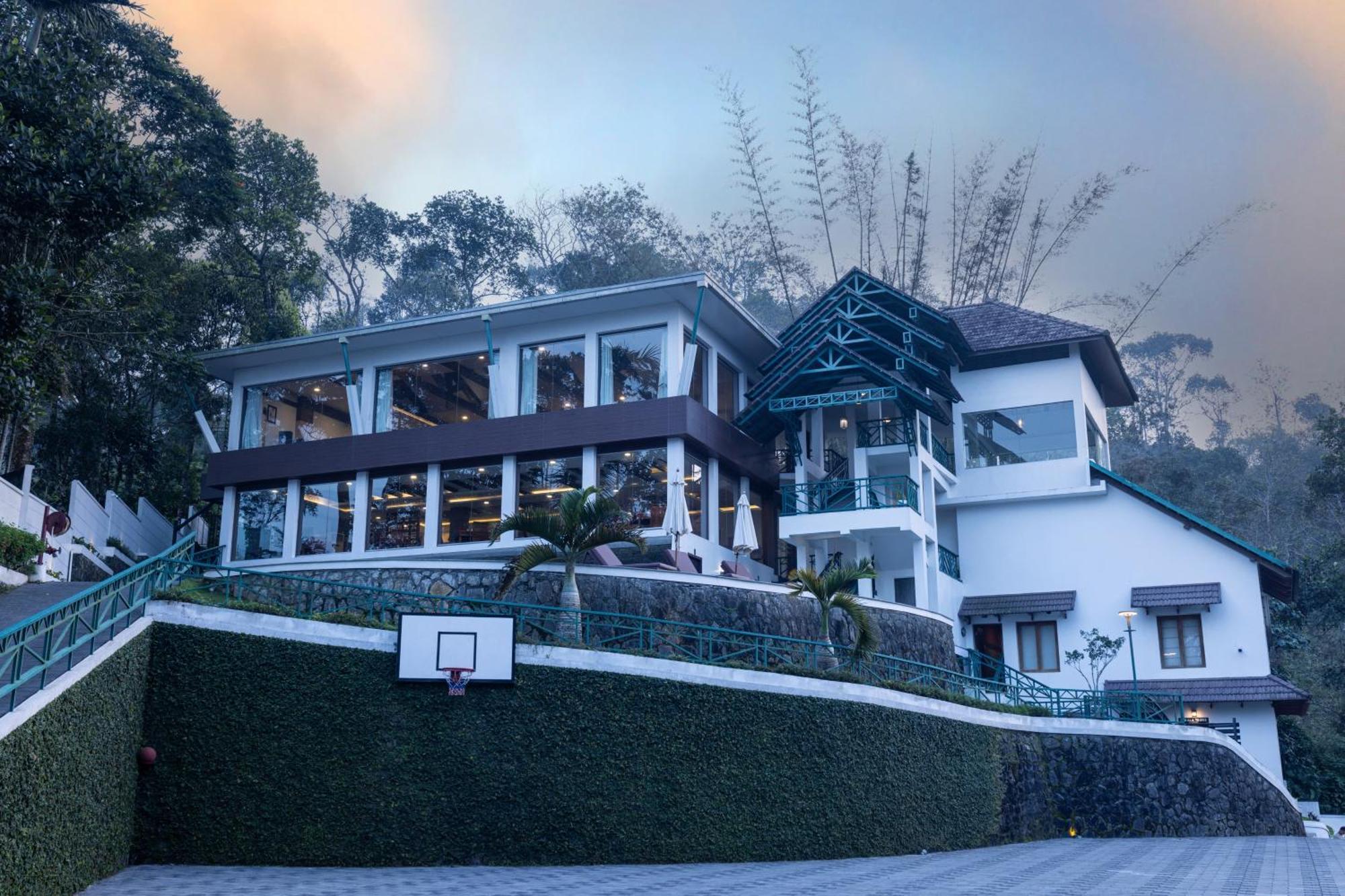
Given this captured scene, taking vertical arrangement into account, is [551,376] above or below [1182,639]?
above

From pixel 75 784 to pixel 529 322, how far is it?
16195mm

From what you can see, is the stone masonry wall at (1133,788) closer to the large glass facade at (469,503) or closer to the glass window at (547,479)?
the glass window at (547,479)

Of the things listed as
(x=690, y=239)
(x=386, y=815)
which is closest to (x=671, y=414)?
(x=386, y=815)

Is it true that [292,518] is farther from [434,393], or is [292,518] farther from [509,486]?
[509,486]

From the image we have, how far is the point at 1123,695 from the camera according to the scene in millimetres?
25156

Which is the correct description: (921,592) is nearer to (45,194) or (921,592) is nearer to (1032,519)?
(1032,519)

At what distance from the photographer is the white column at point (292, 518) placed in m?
28.4

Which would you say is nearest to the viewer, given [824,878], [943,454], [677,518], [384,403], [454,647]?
[824,878]

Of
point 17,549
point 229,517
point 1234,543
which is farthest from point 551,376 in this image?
point 1234,543

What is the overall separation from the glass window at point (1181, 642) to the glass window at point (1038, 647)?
245 cm

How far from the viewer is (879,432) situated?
2855 centimetres

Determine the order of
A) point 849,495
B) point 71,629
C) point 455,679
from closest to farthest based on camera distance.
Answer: point 71,629
point 455,679
point 849,495

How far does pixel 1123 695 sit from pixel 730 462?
977 cm

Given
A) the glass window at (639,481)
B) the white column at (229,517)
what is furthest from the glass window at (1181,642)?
the white column at (229,517)
